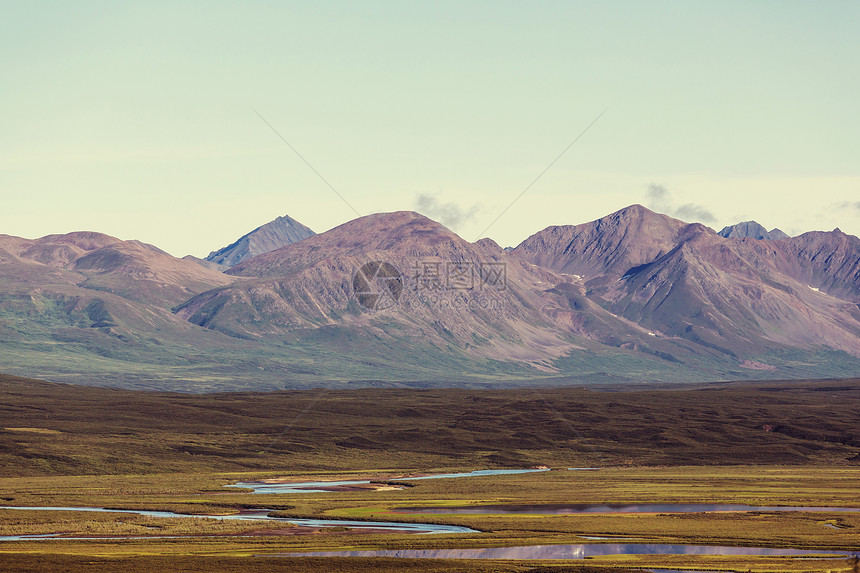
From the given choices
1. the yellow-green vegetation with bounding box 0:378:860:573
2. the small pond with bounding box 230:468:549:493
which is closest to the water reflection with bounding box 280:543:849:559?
the yellow-green vegetation with bounding box 0:378:860:573

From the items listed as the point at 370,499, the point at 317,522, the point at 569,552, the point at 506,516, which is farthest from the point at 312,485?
the point at 569,552

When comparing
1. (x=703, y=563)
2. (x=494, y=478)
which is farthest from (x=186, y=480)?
(x=703, y=563)

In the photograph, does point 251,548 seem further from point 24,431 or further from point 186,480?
point 24,431

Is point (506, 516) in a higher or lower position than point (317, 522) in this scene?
higher

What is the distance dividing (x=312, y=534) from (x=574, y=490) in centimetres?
5255

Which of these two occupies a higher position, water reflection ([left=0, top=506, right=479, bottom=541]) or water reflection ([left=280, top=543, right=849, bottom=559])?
water reflection ([left=280, top=543, right=849, bottom=559])

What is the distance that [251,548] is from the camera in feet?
275

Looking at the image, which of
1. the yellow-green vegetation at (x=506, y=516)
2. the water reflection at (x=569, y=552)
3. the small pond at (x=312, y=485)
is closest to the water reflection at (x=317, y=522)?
the yellow-green vegetation at (x=506, y=516)

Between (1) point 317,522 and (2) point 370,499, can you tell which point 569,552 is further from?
(2) point 370,499

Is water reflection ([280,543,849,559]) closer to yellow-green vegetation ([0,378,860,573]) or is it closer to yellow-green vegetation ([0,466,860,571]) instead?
yellow-green vegetation ([0,378,860,573])

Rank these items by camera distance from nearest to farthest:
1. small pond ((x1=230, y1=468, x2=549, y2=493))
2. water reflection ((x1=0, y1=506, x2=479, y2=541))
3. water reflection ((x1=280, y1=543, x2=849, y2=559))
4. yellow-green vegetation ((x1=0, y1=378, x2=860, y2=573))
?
yellow-green vegetation ((x1=0, y1=378, x2=860, y2=573))
water reflection ((x1=280, y1=543, x2=849, y2=559))
water reflection ((x1=0, y1=506, x2=479, y2=541))
small pond ((x1=230, y1=468, x2=549, y2=493))

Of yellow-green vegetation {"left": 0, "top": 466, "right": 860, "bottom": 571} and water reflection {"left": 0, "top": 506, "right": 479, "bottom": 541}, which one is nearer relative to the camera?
yellow-green vegetation {"left": 0, "top": 466, "right": 860, "bottom": 571}

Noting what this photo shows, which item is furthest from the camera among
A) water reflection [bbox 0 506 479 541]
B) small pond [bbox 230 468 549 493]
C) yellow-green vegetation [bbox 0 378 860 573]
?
small pond [bbox 230 468 549 493]

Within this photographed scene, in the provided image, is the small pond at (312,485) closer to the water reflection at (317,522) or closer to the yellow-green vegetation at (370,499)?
the yellow-green vegetation at (370,499)
